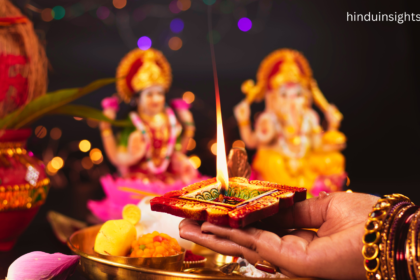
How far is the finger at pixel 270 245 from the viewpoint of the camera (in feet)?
1.46

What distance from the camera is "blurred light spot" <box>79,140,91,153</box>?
2.00 meters

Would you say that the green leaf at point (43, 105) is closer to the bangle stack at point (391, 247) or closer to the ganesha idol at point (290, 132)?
the bangle stack at point (391, 247)

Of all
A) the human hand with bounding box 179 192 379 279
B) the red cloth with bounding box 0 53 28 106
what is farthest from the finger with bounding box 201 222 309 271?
the red cloth with bounding box 0 53 28 106

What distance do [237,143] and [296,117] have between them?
0.39 metres

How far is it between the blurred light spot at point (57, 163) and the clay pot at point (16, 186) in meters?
1.16

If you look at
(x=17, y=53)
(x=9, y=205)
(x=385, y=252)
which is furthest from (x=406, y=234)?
(x=17, y=53)

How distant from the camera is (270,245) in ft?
1.48

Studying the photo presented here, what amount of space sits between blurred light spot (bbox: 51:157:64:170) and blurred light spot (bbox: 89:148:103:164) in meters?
0.15

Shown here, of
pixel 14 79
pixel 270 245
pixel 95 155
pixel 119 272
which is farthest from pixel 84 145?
pixel 270 245

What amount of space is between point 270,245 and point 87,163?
5.74 feet

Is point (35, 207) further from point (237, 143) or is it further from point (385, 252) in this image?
point (237, 143)

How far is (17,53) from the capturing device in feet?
2.76

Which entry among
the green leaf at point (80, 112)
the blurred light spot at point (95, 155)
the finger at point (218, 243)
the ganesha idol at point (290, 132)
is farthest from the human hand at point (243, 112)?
the finger at point (218, 243)

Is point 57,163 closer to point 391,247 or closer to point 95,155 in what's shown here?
point 95,155
